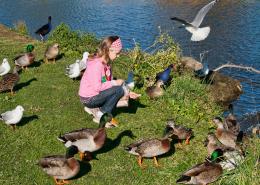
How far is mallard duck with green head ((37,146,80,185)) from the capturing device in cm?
962

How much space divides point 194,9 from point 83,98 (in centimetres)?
3313

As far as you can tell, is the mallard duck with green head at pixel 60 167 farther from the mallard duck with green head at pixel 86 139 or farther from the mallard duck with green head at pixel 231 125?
the mallard duck with green head at pixel 231 125

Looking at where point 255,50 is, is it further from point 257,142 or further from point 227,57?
point 257,142

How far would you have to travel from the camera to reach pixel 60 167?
961 centimetres

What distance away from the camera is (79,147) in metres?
10.5

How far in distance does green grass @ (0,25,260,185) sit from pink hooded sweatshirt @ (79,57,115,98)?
1.13m

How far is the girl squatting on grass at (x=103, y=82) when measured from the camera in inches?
462

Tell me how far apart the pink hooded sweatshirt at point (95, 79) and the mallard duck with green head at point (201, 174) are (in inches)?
134

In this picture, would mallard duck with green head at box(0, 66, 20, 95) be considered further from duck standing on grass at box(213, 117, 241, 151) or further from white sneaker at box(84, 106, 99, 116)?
duck standing on grass at box(213, 117, 241, 151)

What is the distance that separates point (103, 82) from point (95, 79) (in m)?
0.40

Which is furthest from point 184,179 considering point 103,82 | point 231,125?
point 231,125

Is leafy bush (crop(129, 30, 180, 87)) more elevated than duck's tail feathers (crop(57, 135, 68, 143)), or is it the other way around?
duck's tail feathers (crop(57, 135, 68, 143))

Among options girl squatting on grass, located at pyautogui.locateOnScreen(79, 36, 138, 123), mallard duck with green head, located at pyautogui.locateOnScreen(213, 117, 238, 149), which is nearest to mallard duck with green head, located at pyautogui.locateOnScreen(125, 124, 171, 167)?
girl squatting on grass, located at pyautogui.locateOnScreen(79, 36, 138, 123)

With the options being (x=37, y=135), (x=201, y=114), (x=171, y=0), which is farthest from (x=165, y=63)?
(x=171, y=0)
